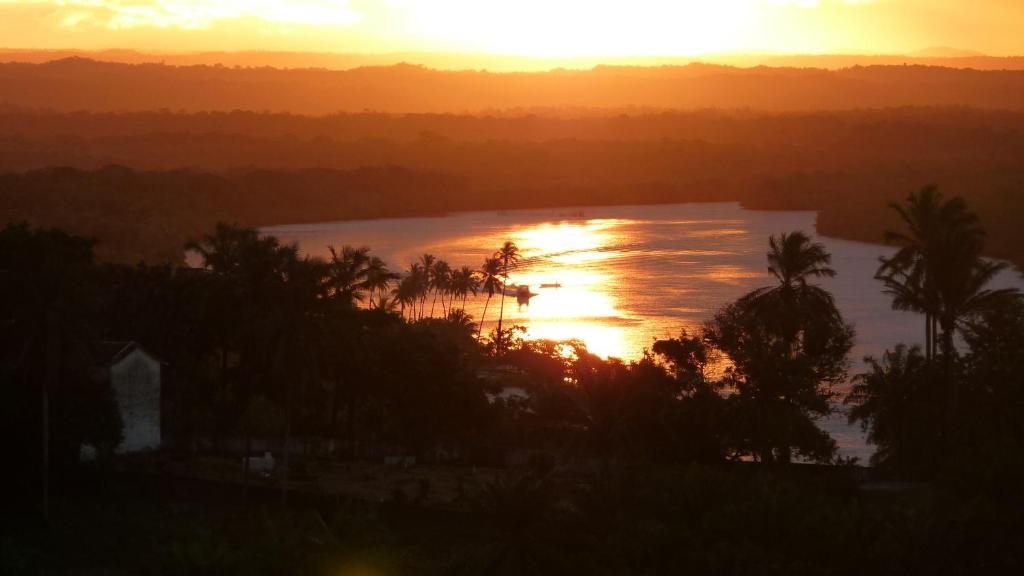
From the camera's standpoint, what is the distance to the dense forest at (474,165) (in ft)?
262

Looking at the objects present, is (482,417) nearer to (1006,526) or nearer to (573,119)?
(1006,526)

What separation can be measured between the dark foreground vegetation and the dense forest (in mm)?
36817

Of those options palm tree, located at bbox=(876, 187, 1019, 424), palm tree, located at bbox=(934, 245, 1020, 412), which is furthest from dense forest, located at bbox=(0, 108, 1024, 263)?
palm tree, located at bbox=(934, 245, 1020, 412)

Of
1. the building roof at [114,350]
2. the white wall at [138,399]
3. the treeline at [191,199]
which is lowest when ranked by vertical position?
the white wall at [138,399]

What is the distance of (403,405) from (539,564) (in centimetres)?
1132

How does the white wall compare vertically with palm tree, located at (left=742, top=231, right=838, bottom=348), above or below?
below

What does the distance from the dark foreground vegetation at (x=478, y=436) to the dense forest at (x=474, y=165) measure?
36817 millimetres

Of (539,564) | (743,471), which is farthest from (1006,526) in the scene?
(743,471)

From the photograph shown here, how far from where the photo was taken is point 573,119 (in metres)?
164

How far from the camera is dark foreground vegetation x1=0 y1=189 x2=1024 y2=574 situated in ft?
44.2

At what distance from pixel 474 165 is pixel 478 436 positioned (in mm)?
103033

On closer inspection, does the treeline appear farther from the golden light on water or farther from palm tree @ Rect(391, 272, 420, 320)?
palm tree @ Rect(391, 272, 420, 320)

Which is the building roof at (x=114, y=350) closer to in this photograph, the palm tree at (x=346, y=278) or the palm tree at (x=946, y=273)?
the palm tree at (x=346, y=278)

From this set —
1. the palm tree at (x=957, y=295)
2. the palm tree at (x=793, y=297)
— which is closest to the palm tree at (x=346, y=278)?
the palm tree at (x=793, y=297)
